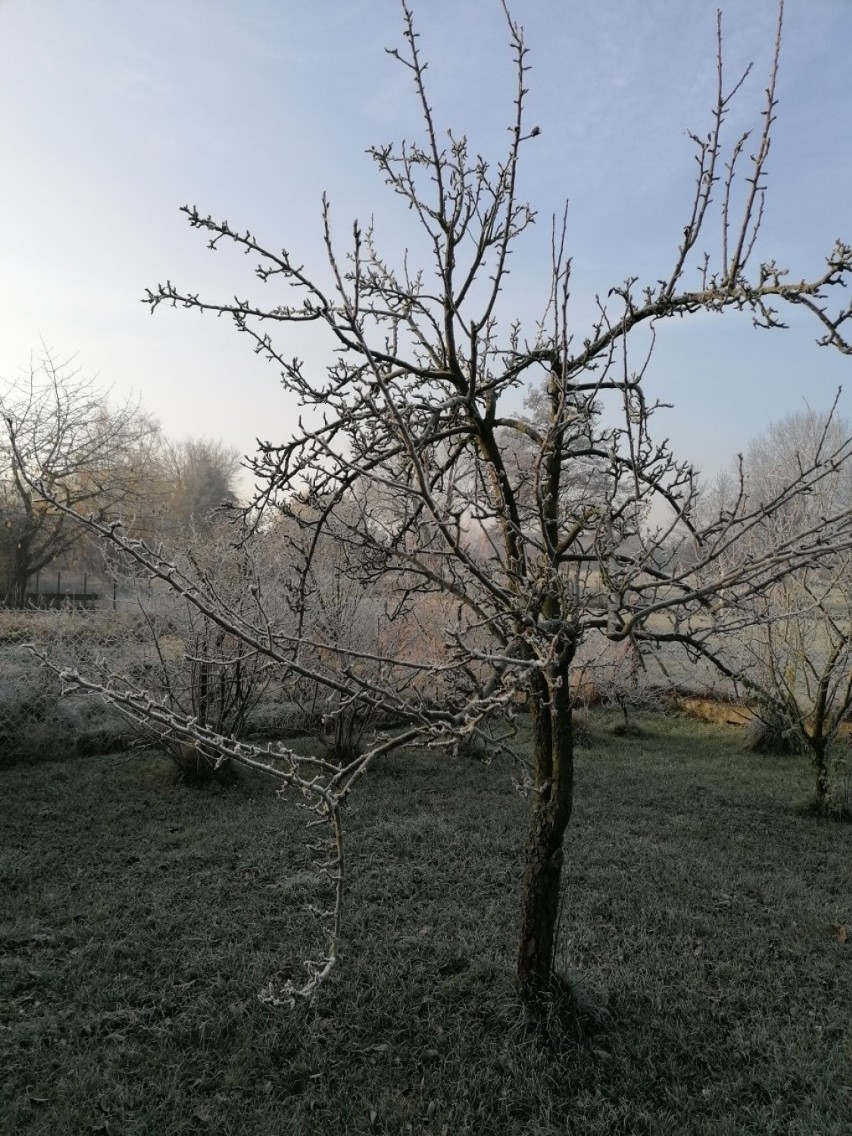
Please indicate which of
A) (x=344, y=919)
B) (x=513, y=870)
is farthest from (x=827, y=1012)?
(x=344, y=919)

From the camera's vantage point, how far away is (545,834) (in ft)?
9.43

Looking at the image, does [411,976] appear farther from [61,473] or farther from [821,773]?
[61,473]

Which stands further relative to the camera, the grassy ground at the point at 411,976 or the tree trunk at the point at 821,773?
the tree trunk at the point at 821,773

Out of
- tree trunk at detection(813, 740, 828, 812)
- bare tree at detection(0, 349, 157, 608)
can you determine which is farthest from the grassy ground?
bare tree at detection(0, 349, 157, 608)

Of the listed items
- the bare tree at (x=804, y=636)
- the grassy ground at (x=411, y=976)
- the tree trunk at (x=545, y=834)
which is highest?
the bare tree at (x=804, y=636)

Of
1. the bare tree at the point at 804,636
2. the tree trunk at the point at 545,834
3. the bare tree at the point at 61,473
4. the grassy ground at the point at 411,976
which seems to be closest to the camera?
the grassy ground at the point at 411,976

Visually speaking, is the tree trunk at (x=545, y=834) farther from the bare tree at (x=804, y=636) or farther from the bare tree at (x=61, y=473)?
the bare tree at (x=61, y=473)

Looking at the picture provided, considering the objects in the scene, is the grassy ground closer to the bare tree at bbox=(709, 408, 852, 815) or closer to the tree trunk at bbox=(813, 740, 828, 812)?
the tree trunk at bbox=(813, 740, 828, 812)

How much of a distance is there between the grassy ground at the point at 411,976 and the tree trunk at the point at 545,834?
210 mm

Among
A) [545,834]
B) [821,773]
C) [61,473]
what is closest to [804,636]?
[821,773]

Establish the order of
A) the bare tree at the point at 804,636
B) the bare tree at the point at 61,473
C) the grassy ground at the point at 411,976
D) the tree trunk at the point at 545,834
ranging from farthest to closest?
the bare tree at the point at 61,473 → the bare tree at the point at 804,636 → the tree trunk at the point at 545,834 → the grassy ground at the point at 411,976

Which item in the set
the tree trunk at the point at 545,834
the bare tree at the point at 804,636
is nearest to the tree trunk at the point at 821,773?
the bare tree at the point at 804,636

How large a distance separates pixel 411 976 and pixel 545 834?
1.06m

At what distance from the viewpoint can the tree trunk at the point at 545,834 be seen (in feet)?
9.36
